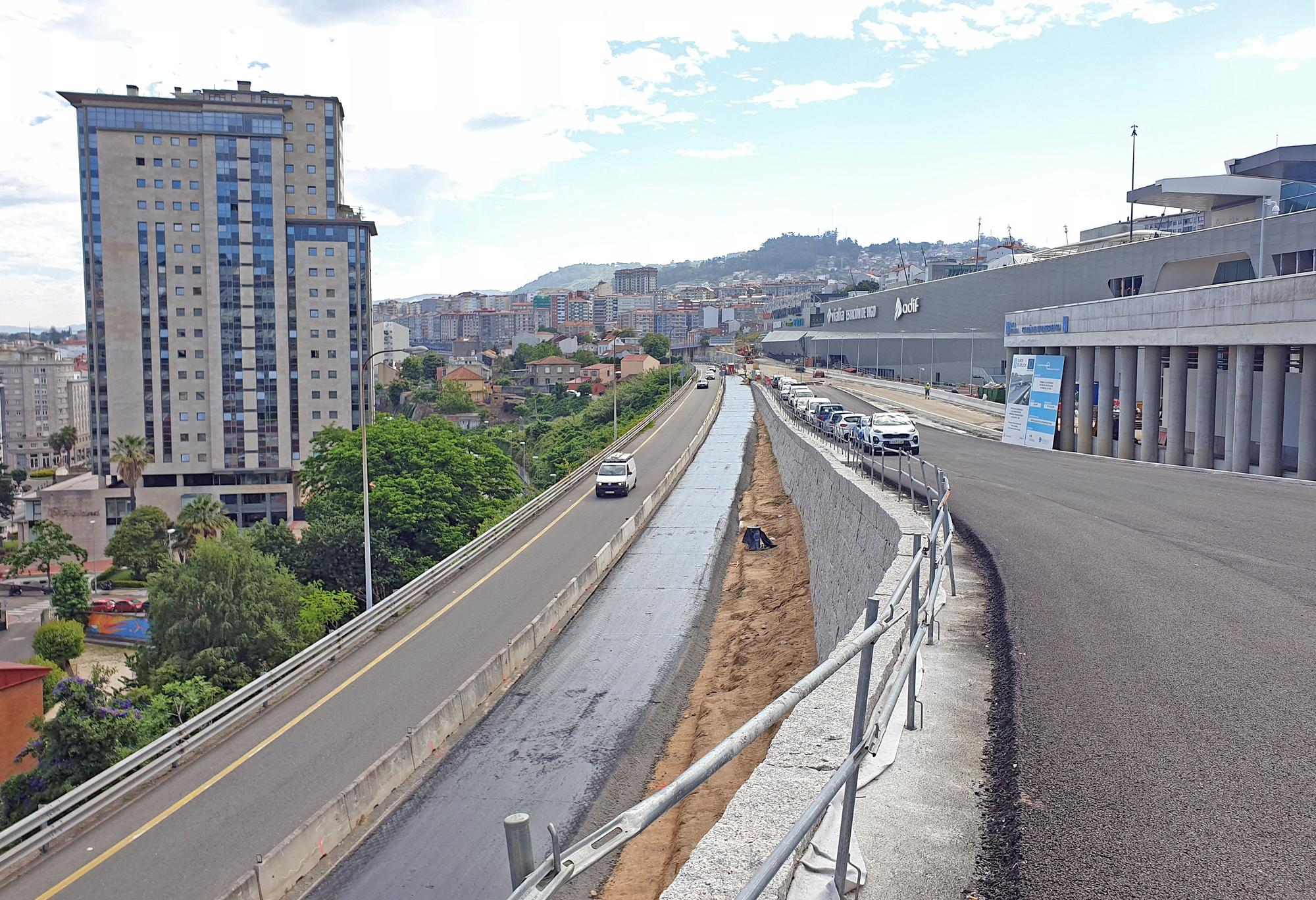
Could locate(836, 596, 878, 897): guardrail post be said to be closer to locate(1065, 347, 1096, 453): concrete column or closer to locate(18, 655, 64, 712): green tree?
locate(18, 655, 64, 712): green tree

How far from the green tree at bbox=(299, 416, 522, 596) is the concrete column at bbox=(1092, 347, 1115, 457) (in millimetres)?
29479

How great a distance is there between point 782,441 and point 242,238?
76.4 metres

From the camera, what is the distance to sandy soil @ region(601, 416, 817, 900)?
49.7 feet

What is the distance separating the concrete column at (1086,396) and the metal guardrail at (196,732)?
27064mm

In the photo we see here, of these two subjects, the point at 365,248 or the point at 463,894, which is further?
the point at 365,248

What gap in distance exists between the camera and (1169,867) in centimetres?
474

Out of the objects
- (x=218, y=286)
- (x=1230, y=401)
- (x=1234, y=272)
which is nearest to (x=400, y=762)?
(x=1230, y=401)

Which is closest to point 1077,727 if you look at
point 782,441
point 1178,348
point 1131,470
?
point 1131,470

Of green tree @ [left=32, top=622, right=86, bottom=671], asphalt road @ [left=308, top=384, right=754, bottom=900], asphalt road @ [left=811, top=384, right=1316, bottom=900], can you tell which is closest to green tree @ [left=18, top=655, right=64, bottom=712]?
asphalt road @ [left=308, top=384, right=754, bottom=900]

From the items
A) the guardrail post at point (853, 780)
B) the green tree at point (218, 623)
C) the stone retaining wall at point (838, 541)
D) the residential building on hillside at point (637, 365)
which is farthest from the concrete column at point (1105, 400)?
the residential building on hillside at point (637, 365)

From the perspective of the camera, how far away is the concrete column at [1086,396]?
43.3 m

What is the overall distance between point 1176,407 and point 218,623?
35.7m

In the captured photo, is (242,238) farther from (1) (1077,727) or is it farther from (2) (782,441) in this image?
(1) (1077,727)

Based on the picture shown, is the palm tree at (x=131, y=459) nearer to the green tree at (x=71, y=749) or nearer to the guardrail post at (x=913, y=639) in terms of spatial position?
the green tree at (x=71, y=749)
